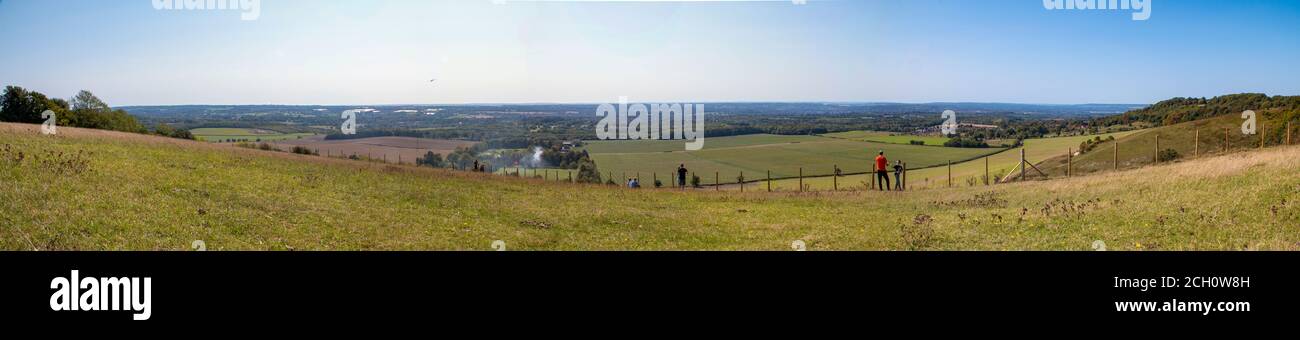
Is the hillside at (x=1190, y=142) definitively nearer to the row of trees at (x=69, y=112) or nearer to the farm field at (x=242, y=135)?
the farm field at (x=242, y=135)

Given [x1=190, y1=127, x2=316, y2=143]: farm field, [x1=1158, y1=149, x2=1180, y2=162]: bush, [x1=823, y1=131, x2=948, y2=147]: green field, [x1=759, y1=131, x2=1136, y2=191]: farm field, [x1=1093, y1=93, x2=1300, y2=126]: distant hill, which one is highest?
[x1=1093, y1=93, x2=1300, y2=126]: distant hill

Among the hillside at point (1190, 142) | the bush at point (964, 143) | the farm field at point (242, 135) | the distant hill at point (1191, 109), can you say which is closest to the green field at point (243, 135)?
the farm field at point (242, 135)

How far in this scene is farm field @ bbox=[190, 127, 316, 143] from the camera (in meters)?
50.2

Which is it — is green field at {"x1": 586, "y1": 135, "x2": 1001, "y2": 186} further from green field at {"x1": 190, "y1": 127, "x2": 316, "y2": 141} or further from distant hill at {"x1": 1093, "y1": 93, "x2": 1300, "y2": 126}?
green field at {"x1": 190, "y1": 127, "x2": 316, "y2": 141}

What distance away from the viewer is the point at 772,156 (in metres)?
66.9

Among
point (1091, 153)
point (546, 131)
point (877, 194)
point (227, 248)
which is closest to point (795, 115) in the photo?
point (546, 131)

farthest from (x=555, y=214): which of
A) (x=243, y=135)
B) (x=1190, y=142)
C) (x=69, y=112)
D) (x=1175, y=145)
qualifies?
(x=69, y=112)

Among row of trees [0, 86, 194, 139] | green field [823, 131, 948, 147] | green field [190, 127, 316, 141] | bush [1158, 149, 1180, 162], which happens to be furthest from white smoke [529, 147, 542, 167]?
bush [1158, 149, 1180, 162]

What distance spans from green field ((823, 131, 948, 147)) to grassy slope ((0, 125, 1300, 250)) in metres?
45.4

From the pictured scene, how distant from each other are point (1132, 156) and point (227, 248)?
46977 millimetres

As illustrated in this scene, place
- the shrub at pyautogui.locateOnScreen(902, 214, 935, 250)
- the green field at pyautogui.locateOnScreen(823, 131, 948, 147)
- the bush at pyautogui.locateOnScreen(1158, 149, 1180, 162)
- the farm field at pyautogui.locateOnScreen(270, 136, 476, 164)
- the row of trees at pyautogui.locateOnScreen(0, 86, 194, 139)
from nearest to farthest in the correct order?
the shrub at pyautogui.locateOnScreen(902, 214, 935, 250) < the bush at pyautogui.locateOnScreen(1158, 149, 1180, 162) < the farm field at pyautogui.locateOnScreen(270, 136, 476, 164) < the row of trees at pyautogui.locateOnScreen(0, 86, 194, 139) < the green field at pyautogui.locateOnScreen(823, 131, 948, 147)

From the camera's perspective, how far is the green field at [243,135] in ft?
166

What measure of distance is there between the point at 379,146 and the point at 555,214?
144 ft
